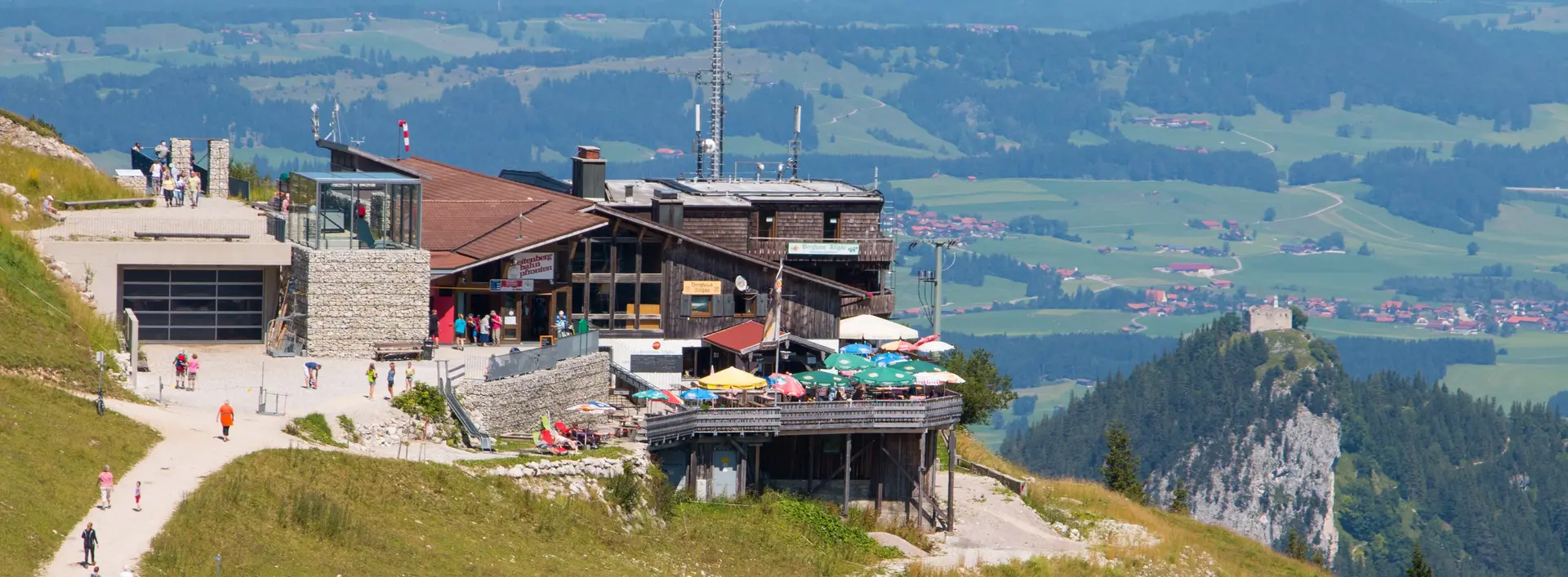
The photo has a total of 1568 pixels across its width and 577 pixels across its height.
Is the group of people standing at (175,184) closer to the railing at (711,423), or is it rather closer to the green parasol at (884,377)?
the railing at (711,423)

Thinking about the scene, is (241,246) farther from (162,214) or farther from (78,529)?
(78,529)

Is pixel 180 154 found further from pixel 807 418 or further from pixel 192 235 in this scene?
pixel 807 418

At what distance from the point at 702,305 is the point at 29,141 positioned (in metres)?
27.1

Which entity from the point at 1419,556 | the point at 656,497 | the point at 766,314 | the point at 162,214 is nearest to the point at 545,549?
the point at 656,497

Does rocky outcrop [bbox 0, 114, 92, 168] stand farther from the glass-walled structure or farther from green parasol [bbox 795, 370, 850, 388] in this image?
green parasol [bbox 795, 370, 850, 388]

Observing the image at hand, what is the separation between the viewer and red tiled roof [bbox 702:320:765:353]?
66062mm

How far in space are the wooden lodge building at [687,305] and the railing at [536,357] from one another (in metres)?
3.86

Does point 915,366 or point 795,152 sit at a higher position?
point 795,152

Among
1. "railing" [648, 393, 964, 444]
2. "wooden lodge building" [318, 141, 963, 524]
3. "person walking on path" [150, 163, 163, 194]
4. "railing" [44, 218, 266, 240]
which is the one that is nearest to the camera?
"railing" [648, 393, 964, 444]

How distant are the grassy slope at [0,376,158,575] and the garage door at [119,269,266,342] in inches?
486

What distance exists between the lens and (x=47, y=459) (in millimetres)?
41500

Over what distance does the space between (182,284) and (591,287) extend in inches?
464

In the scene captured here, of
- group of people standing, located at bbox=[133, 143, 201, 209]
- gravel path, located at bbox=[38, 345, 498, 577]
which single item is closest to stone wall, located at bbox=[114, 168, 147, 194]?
group of people standing, located at bbox=[133, 143, 201, 209]

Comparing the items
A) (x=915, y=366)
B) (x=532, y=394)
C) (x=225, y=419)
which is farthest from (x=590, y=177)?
(x=225, y=419)
